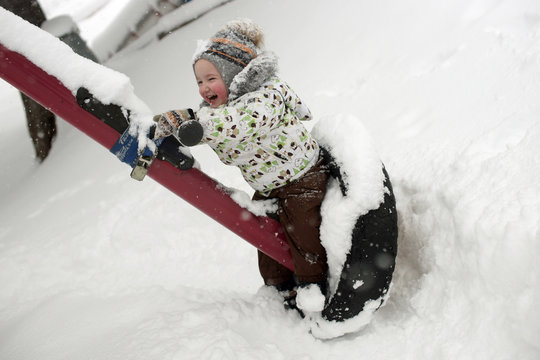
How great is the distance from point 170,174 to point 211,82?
14.6 inches

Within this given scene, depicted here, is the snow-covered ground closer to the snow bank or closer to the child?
the child

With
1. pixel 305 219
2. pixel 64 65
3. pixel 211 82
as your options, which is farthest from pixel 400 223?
pixel 64 65

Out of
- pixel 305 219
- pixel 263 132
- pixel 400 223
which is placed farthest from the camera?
pixel 400 223

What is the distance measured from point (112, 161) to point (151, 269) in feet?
5.62

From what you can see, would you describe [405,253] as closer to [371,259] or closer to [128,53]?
[371,259]

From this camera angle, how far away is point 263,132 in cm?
156

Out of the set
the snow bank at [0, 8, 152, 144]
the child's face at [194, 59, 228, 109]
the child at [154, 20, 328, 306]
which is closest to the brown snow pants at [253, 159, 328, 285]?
the child at [154, 20, 328, 306]

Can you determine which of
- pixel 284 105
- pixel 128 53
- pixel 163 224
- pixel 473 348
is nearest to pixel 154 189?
pixel 163 224

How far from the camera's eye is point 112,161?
416 cm

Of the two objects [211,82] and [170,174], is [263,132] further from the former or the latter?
[170,174]

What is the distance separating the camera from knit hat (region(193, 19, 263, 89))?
1583 millimetres

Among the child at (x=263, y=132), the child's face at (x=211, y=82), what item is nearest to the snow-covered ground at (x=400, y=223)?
the child at (x=263, y=132)

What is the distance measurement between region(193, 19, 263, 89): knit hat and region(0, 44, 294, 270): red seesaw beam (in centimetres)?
40

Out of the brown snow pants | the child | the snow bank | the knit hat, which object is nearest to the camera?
the snow bank
